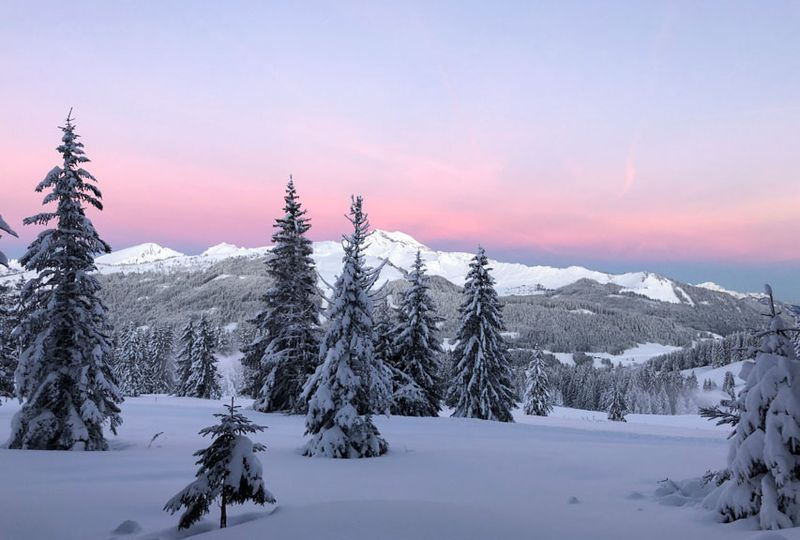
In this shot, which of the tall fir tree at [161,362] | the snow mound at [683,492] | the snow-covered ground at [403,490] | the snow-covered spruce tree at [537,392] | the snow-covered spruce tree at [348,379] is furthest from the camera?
the tall fir tree at [161,362]

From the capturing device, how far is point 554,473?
505 inches

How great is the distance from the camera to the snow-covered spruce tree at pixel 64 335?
50.3 feet

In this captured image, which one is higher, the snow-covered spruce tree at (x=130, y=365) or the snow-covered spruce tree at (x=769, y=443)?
the snow-covered spruce tree at (x=769, y=443)

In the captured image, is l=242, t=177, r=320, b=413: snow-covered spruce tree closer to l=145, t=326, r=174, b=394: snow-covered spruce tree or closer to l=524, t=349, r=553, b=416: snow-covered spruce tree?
l=524, t=349, r=553, b=416: snow-covered spruce tree

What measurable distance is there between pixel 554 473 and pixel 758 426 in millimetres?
6314

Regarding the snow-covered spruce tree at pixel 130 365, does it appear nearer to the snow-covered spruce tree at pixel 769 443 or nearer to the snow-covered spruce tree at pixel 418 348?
the snow-covered spruce tree at pixel 418 348

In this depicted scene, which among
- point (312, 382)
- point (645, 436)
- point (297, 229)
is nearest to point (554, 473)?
point (312, 382)

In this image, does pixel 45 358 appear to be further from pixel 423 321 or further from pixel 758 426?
pixel 423 321

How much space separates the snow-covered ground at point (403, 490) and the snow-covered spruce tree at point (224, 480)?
405mm

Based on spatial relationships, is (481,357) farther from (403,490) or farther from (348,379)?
(403,490)

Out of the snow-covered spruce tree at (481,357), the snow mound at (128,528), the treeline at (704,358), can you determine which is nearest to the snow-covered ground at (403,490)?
the snow mound at (128,528)

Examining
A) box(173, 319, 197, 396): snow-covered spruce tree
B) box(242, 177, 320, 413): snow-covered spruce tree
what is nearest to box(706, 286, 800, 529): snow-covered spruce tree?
box(242, 177, 320, 413): snow-covered spruce tree

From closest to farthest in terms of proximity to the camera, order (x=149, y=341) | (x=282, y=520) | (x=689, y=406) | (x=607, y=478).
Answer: (x=282, y=520) < (x=607, y=478) < (x=149, y=341) < (x=689, y=406)

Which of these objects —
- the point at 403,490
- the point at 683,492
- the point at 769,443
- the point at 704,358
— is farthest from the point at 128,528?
the point at 704,358
